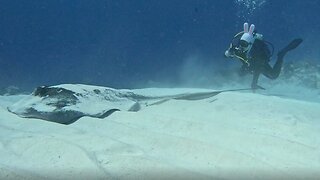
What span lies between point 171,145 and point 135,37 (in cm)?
1138

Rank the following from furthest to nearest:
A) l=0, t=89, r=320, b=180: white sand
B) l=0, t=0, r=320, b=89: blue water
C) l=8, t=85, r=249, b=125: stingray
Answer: l=0, t=0, r=320, b=89: blue water
l=8, t=85, r=249, b=125: stingray
l=0, t=89, r=320, b=180: white sand

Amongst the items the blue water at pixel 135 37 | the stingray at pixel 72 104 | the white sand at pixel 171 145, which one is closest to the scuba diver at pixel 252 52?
the stingray at pixel 72 104

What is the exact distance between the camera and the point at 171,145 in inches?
118

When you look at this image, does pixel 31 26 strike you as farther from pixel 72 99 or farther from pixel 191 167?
pixel 191 167

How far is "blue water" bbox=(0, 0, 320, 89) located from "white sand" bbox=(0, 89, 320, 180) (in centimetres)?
890

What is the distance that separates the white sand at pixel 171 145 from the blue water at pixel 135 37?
Answer: 890 cm

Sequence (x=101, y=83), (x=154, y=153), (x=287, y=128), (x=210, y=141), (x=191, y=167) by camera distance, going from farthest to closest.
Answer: (x=101, y=83) < (x=287, y=128) < (x=210, y=141) < (x=154, y=153) < (x=191, y=167)

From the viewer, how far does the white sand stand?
2.41 metres

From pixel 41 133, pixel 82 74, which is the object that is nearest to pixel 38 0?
pixel 82 74

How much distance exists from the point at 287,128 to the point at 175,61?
10134 mm

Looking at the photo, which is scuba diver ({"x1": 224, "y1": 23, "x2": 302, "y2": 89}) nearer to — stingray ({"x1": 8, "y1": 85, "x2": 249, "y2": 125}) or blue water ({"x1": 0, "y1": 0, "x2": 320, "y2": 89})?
stingray ({"x1": 8, "y1": 85, "x2": 249, "y2": 125})

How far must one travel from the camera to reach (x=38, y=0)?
545 inches

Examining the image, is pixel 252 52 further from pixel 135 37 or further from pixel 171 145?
pixel 135 37

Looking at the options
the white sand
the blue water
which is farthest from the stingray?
the blue water
